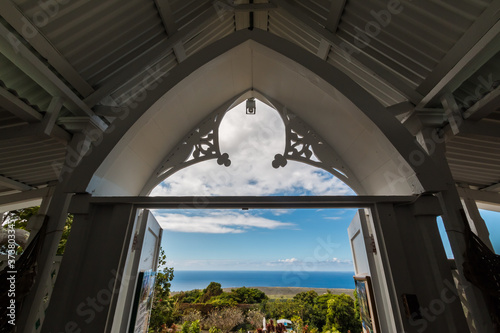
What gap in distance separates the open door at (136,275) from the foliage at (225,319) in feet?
14.9

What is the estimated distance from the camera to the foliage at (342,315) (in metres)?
4.96

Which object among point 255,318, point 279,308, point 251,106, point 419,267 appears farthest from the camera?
point 279,308

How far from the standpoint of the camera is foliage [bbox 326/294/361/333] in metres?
4.96

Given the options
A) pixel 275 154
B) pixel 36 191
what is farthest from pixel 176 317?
pixel 275 154

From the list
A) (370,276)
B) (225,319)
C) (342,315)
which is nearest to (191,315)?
(225,319)

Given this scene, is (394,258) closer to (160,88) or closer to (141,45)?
(160,88)

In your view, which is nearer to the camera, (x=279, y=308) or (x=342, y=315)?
(x=342, y=315)

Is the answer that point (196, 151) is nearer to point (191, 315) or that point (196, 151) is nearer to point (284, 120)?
point (284, 120)

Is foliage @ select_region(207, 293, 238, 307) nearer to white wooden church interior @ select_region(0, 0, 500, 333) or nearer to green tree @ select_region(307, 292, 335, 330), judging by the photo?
green tree @ select_region(307, 292, 335, 330)

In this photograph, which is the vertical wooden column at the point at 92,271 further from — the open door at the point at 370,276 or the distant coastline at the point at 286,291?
the distant coastline at the point at 286,291

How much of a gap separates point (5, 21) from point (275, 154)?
227cm

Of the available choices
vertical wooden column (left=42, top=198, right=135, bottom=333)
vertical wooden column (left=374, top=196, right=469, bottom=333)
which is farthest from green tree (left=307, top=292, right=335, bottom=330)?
vertical wooden column (left=42, top=198, right=135, bottom=333)

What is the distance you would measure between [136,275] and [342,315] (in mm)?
5346

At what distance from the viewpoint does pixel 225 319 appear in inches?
235
